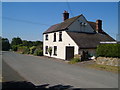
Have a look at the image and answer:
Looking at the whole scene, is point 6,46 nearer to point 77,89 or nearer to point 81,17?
point 81,17

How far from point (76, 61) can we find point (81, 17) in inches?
403

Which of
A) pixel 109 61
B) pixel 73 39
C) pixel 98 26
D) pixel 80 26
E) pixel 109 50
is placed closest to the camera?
pixel 109 61

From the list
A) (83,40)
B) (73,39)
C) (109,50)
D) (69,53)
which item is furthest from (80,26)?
(109,50)

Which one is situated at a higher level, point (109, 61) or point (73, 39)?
point (73, 39)

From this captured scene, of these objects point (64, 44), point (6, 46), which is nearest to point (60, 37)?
point (64, 44)

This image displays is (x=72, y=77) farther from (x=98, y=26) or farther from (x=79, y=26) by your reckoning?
(x=98, y=26)

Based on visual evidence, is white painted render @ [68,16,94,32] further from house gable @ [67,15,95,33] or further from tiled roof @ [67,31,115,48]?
tiled roof @ [67,31,115,48]

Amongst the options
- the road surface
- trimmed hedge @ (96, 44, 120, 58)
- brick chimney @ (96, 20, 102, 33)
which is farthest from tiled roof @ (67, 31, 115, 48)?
the road surface

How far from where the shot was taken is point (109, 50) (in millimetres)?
17625

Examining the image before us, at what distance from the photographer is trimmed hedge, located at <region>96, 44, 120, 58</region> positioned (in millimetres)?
16797

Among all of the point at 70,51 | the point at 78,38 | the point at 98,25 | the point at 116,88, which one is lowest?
the point at 116,88

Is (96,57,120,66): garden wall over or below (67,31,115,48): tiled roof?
below

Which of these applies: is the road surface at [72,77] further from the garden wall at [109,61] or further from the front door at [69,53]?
the front door at [69,53]

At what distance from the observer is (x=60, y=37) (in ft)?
90.6
